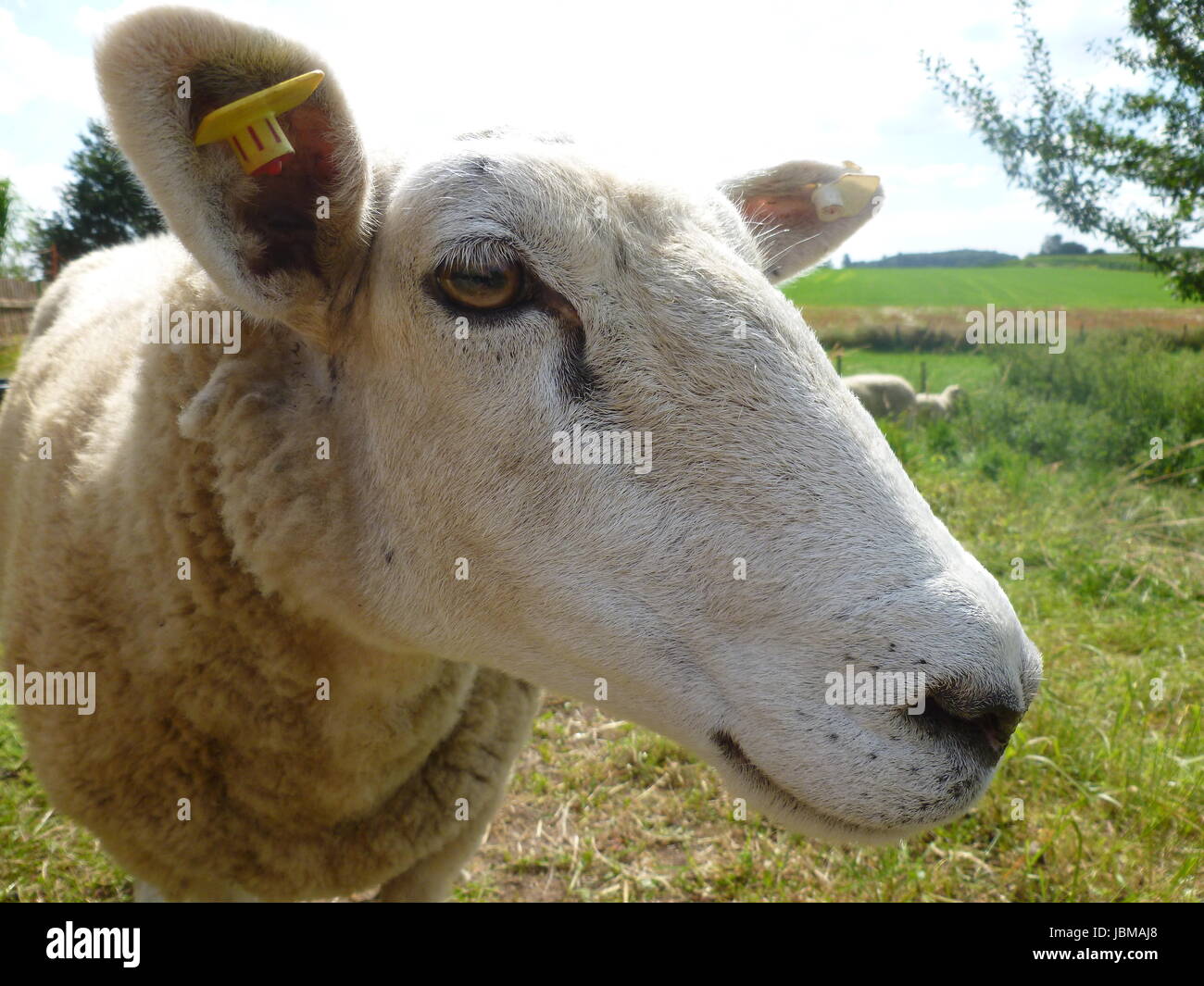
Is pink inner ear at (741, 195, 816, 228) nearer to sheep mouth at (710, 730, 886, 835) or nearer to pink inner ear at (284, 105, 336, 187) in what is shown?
pink inner ear at (284, 105, 336, 187)

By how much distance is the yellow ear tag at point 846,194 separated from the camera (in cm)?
248

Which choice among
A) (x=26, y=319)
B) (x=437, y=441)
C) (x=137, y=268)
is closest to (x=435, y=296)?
(x=437, y=441)

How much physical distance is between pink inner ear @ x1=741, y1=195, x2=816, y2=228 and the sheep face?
866 millimetres

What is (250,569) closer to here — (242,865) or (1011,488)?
(242,865)

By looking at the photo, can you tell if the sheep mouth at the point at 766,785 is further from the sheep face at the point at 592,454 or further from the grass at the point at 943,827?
the grass at the point at 943,827

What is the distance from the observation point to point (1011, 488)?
707 cm

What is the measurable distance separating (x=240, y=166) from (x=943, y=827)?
319 centimetres

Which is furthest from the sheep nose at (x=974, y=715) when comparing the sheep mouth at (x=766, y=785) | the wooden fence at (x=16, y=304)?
the wooden fence at (x=16, y=304)

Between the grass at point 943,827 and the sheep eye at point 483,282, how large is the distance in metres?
2.42

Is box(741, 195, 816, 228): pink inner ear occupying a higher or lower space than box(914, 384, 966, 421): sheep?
lower

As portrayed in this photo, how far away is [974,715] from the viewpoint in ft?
4.12

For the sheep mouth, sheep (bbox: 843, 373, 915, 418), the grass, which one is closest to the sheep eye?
the sheep mouth

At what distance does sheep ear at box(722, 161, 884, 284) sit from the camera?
2514 millimetres

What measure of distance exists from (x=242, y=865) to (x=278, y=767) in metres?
0.34
